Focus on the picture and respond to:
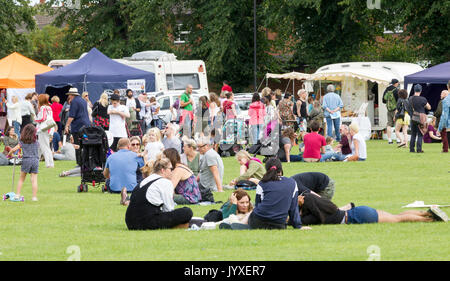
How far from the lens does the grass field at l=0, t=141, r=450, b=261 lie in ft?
32.5

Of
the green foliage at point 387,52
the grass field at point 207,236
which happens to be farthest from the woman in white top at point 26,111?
the green foliage at point 387,52

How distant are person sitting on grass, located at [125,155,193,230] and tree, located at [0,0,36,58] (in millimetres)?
46569

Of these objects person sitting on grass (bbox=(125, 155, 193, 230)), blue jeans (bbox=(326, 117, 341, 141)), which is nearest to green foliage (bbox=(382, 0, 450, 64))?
blue jeans (bbox=(326, 117, 341, 141))

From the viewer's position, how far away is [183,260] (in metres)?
9.50

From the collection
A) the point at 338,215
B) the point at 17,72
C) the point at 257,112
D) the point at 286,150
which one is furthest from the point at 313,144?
the point at 17,72

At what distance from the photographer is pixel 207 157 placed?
54.9 ft

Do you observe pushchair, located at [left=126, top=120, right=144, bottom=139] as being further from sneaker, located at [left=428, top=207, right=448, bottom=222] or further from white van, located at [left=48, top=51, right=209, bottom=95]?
sneaker, located at [left=428, top=207, right=448, bottom=222]

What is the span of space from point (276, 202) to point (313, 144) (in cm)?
1235

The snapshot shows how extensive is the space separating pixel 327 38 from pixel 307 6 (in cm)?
220

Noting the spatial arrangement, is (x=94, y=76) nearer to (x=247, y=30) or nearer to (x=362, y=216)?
(x=362, y=216)

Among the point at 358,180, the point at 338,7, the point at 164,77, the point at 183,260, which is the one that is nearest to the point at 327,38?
the point at 338,7

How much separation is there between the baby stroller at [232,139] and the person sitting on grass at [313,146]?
3.39m

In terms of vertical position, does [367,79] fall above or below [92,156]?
above
